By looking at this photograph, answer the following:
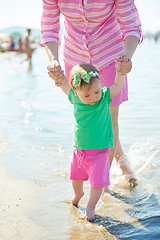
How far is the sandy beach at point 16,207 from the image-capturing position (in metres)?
2.43

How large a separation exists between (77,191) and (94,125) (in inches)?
23.5

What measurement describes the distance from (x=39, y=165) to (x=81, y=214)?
1.13 m

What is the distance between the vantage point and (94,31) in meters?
2.79

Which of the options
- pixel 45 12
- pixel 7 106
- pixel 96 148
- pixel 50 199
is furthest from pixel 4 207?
pixel 7 106

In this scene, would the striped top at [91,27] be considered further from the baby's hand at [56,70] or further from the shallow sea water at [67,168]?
the shallow sea water at [67,168]

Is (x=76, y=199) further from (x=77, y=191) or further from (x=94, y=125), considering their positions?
(x=94, y=125)

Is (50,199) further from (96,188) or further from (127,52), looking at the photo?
(127,52)

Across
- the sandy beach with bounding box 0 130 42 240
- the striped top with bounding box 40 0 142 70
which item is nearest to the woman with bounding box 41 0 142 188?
the striped top with bounding box 40 0 142 70

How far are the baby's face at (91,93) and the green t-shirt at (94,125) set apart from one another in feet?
0.26

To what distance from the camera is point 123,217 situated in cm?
266

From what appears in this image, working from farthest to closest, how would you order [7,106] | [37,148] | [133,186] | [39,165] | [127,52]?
[7,106], [37,148], [39,165], [133,186], [127,52]

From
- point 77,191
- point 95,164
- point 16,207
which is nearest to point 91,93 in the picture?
point 95,164

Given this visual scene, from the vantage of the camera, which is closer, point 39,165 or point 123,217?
point 123,217

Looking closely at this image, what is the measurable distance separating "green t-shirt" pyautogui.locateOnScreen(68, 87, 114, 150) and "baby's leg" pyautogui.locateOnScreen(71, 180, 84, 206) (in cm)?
34
